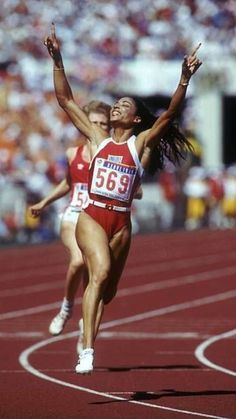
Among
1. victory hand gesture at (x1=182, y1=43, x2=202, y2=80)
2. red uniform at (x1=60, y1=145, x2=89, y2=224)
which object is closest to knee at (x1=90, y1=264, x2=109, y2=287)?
victory hand gesture at (x1=182, y1=43, x2=202, y2=80)

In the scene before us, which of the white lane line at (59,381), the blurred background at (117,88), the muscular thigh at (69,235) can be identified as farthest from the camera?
the blurred background at (117,88)

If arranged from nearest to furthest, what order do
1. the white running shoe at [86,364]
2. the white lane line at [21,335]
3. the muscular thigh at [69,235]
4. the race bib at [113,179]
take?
the white running shoe at [86,364] → the race bib at [113,179] → the muscular thigh at [69,235] → the white lane line at [21,335]

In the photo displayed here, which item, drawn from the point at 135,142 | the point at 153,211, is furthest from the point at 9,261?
the point at 135,142

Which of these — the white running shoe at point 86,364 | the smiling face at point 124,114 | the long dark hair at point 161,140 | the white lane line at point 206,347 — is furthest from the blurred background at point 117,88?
the white running shoe at point 86,364

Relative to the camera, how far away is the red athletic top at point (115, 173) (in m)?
8.67

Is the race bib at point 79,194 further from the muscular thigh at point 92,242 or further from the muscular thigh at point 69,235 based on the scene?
the muscular thigh at point 92,242

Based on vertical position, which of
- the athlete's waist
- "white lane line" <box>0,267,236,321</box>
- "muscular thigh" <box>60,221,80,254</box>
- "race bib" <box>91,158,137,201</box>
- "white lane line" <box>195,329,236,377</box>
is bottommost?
"white lane line" <box>0,267,236,321</box>

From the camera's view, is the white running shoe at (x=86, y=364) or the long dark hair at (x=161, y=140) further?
the long dark hair at (x=161, y=140)

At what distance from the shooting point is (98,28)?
31078mm

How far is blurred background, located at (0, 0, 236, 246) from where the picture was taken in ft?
88.3

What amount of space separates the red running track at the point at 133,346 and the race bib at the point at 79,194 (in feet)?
4.14

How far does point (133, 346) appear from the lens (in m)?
12.0

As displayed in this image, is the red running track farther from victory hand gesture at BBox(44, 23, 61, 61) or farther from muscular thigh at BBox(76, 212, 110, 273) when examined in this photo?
victory hand gesture at BBox(44, 23, 61, 61)

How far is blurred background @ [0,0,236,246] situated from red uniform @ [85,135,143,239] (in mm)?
16730
